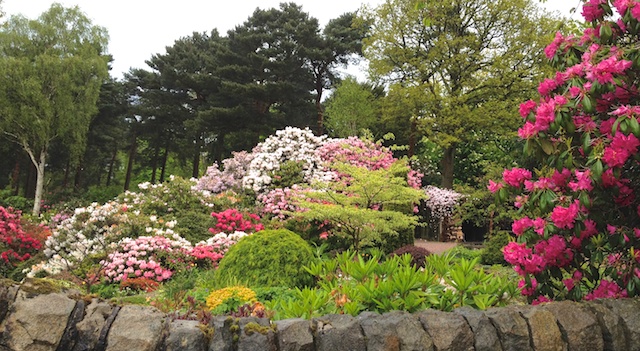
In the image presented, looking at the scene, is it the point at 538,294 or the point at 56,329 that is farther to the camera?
the point at 538,294

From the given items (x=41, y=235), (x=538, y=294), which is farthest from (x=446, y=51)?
(x=538, y=294)

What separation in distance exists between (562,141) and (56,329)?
3137mm

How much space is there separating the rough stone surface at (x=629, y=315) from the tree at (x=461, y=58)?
593 inches

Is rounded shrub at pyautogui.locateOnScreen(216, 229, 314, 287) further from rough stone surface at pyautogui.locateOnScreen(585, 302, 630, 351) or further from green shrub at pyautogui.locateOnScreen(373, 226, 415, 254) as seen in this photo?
green shrub at pyautogui.locateOnScreen(373, 226, 415, 254)

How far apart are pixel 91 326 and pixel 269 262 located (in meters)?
2.91

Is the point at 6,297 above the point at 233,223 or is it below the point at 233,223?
below

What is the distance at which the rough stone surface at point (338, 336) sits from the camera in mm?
2529

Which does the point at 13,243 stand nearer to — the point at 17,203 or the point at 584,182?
the point at 584,182

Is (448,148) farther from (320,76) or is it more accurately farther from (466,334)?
(466,334)

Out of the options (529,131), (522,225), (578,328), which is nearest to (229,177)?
(522,225)

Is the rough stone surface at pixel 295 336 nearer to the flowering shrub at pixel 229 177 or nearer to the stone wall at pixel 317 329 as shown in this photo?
the stone wall at pixel 317 329

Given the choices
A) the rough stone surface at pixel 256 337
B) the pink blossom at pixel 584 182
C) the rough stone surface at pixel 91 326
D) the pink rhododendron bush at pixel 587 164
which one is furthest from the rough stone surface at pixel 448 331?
the rough stone surface at pixel 91 326

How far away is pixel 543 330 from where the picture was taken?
2.80 meters

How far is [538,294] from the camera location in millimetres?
3363
